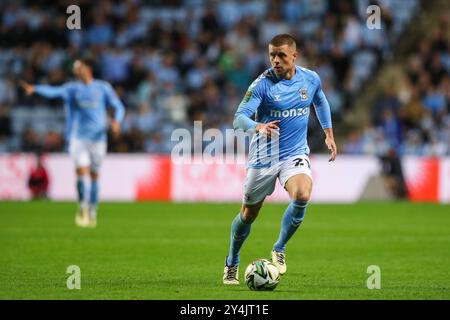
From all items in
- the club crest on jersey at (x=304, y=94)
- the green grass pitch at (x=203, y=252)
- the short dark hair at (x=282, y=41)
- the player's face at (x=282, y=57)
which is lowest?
the green grass pitch at (x=203, y=252)

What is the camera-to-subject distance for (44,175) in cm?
2464

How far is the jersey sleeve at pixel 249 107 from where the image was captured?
937 centimetres

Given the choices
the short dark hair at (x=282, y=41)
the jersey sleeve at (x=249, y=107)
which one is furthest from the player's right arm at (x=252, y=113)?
the short dark hair at (x=282, y=41)

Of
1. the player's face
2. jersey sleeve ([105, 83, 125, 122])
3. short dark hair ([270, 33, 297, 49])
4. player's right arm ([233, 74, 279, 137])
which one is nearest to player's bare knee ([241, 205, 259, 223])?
player's right arm ([233, 74, 279, 137])

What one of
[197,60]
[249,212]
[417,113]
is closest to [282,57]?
[249,212]

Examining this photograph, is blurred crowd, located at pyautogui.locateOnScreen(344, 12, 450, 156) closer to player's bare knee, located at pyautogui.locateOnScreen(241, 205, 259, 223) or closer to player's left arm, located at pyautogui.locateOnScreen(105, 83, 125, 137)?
player's left arm, located at pyautogui.locateOnScreen(105, 83, 125, 137)

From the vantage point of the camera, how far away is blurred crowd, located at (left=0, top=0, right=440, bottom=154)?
26406mm

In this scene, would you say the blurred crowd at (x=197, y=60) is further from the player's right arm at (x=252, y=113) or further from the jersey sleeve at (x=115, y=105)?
the player's right arm at (x=252, y=113)

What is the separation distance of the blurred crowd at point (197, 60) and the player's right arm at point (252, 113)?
16.2 metres

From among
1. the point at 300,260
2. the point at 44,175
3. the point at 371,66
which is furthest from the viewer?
the point at 371,66

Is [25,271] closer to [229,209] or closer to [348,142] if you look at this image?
[229,209]

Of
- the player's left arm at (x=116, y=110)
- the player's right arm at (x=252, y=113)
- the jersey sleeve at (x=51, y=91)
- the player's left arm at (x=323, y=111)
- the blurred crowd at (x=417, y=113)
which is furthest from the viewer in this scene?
the blurred crowd at (x=417, y=113)
